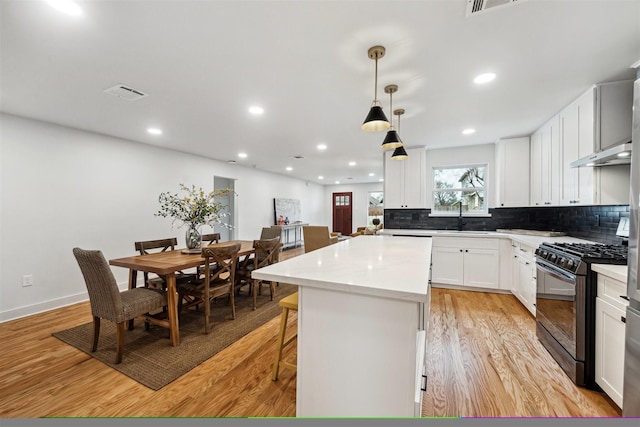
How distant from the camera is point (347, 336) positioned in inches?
45.6

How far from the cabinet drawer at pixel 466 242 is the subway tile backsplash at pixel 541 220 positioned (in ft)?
2.10

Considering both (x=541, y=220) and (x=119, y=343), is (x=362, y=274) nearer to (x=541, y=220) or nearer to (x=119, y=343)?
(x=119, y=343)

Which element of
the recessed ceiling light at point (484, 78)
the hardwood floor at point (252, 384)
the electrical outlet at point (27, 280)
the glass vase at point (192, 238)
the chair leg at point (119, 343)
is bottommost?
the hardwood floor at point (252, 384)

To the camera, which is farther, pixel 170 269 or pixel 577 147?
pixel 577 147

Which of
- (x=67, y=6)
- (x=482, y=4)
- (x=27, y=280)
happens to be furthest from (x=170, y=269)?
(x=482, y=4)

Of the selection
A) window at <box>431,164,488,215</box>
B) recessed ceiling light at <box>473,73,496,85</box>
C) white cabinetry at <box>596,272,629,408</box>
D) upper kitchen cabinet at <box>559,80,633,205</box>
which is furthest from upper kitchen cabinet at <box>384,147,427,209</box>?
white cabinetry at <box>596,272,629,408</box>

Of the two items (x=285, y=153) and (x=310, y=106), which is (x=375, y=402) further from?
(x=285, y=153)

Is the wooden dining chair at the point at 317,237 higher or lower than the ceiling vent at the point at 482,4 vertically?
lower

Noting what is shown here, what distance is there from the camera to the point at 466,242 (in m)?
3.77

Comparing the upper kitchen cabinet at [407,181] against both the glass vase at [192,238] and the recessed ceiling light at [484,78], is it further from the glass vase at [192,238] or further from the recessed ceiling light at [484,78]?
the glass vase at [192,238]

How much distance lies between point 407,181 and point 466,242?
1.36m

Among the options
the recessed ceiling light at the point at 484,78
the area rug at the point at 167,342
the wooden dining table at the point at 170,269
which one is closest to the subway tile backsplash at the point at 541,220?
the recessed ceiling light at the point at 484,78

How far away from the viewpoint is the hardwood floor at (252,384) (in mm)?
1563

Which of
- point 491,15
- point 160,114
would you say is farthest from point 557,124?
point 160,114
